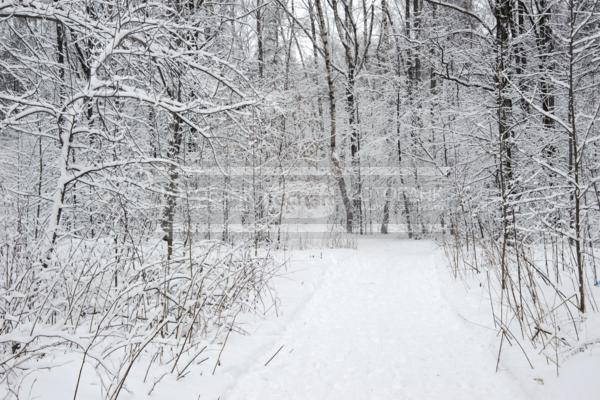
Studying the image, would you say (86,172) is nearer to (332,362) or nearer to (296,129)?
(332,362)

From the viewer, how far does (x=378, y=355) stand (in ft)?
10.9

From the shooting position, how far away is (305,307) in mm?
4883

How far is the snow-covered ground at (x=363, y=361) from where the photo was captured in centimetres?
238

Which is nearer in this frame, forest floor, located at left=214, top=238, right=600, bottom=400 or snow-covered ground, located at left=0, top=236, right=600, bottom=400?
snow-covered ground, located at left=0, top=236, right=600, bottom=400

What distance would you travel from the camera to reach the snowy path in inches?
105

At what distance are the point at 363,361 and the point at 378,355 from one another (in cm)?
19

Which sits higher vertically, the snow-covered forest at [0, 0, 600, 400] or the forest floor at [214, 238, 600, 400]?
the snow-covered forest at [0, 0, 600, 400]

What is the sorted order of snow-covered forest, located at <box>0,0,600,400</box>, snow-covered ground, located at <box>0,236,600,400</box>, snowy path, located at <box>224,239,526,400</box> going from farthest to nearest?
1. snowy path, located at <box>224,239,526,400</box>
2. snow-covered forest, located at <box>0,0,600,400</box>
3. snow-covered ground, located at <box>0,236,600,400</box>

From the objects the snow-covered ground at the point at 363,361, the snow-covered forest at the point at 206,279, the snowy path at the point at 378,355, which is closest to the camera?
the snow-covered ground at the point at 363,361

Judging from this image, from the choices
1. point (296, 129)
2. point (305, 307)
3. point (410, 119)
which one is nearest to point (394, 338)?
point (305, 307)

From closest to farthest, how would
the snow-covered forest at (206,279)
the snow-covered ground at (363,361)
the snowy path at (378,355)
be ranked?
the snow-covered ground at (363,361) < the snow-covered forest at (206,279) < the snowy path at (378,355)

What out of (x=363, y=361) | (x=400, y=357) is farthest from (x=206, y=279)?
(x=400, y=357)

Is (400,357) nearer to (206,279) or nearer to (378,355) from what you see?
(378,355)

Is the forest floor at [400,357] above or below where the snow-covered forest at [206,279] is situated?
below
